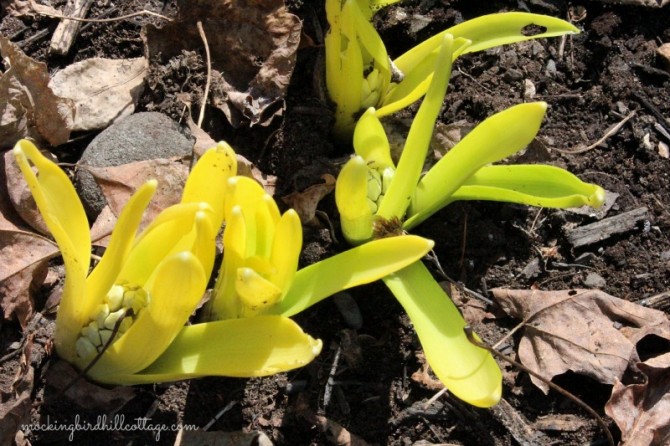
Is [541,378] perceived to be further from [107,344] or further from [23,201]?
[23,201]

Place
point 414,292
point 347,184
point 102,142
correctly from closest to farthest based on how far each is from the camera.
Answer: point 347,184 → point 414,292 → point 102,142

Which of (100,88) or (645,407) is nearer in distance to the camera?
(645,407)

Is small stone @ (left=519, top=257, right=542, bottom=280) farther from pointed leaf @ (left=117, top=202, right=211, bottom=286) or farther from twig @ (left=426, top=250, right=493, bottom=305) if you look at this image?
pointed leaf @ (left=117, top=202, right=211, bottom=286)

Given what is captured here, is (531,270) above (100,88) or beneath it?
beneath

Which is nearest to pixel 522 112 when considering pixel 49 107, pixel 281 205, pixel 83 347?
pixel 281 205

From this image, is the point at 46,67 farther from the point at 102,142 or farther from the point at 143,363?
the point at 143,363

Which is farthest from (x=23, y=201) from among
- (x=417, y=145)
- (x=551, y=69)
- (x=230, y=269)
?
(x=551, y=69)

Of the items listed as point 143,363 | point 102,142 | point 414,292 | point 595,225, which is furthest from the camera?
point 595,225
